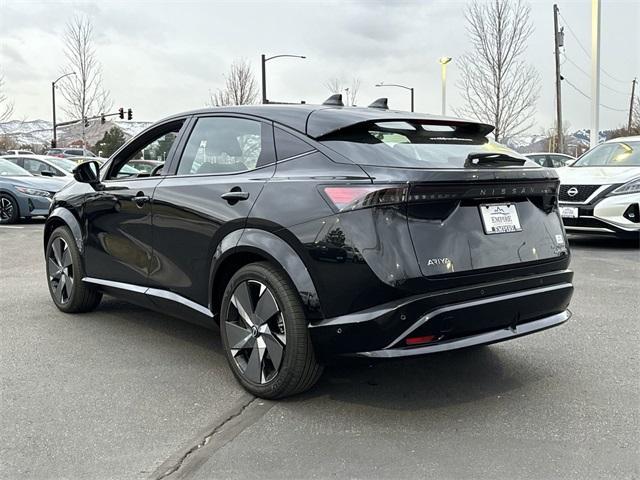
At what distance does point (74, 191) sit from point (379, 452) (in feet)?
11.7

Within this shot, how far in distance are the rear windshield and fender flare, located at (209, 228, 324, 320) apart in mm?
576

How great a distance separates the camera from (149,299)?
4.22m

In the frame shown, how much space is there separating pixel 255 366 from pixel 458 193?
142 cm

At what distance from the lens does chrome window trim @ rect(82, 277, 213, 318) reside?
12.4 ft

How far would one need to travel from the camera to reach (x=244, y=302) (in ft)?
11.2

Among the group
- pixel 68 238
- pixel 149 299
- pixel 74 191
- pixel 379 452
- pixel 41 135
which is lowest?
pixel 379 452

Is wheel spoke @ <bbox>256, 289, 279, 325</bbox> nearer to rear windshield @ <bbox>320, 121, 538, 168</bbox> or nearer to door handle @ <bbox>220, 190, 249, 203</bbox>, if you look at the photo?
door handle @ <bbox>220, 190, 249, 203</bbox>

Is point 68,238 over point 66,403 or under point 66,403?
over

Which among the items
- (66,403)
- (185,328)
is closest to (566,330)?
(185,328)

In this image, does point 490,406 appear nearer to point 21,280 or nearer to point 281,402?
point 281,402

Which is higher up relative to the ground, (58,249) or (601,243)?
(58,249)

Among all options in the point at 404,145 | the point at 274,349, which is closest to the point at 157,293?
the point at 274,349

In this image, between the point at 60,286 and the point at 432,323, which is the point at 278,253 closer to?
the point at 432,323

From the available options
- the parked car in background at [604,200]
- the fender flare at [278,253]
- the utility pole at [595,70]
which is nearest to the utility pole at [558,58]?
the utility pole at [595,70]
